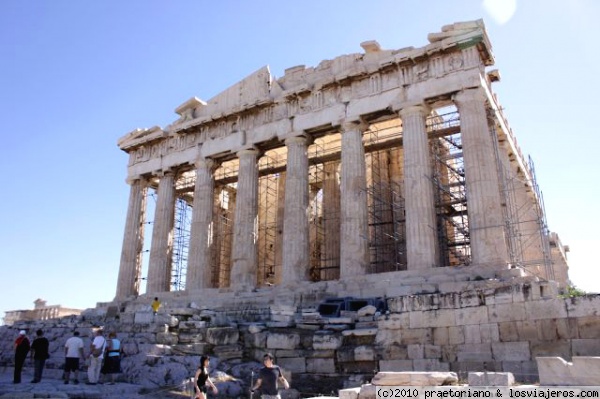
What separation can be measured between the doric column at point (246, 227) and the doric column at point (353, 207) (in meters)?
4.55

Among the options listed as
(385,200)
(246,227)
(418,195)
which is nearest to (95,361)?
(418,195)

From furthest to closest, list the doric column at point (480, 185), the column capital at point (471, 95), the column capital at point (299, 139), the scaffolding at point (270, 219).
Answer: the scaffolding at point (270, 219) < the column capital at point (299, 139) < the column capital at point (471, 95) < the doric column at point (480, 185)

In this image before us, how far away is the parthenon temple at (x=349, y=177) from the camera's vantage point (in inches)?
811

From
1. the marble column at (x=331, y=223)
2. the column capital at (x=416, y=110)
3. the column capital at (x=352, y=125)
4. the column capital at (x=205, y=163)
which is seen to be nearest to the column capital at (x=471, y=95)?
the column capital at (x=416, y=110)

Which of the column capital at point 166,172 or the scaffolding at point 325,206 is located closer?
the scaffolding at point 325,206

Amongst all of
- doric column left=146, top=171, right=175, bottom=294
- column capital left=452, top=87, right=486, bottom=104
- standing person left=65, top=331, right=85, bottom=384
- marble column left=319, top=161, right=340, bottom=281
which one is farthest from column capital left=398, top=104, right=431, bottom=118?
standing person left=65, top=331, right=85, bottom=384

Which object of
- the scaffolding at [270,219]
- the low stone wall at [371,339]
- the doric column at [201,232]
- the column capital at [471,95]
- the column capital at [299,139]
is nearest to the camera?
the low stone wall at [371,339]

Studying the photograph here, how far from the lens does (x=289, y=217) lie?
23.5 m

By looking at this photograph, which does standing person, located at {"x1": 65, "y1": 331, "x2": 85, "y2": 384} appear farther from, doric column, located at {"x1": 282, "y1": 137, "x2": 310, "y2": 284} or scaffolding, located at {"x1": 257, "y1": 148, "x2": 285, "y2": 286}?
scaffolding, located at {"x1": 257, "y1": 148, "x2": 285, "y2": 286}

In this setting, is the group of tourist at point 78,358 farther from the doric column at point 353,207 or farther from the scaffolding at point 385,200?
the scaffolding at point 385,200

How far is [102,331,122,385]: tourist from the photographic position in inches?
476

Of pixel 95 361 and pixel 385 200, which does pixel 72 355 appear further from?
pixel 385 200

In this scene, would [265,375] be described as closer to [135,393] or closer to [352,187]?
[135,393]

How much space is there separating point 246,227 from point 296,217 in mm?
2624
